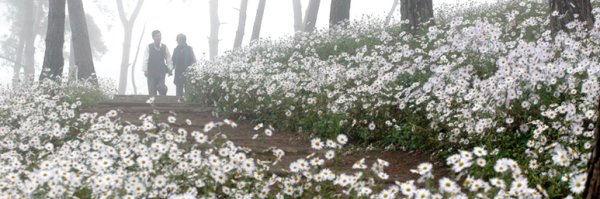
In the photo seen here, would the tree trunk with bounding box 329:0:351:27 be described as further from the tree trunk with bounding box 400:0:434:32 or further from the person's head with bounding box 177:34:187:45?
the tree trunk with bounding box 400:0:434:32

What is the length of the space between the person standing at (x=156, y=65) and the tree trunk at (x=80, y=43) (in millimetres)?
1825

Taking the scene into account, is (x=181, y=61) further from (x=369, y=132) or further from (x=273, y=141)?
(x=369, y=132)

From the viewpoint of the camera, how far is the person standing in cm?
1532

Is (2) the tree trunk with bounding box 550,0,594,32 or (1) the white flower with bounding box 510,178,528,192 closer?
(1) the white flower with bounding box 510,178,528,192

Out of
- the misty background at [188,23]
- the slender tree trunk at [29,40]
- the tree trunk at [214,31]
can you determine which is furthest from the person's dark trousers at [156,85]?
the misty background at [188,23]

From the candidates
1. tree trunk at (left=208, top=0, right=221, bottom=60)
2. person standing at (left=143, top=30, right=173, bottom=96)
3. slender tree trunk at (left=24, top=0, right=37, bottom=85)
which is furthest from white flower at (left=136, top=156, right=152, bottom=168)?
tree trunk at (left=208, top=0, right=221, bottom=60)

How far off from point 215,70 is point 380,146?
552 cm

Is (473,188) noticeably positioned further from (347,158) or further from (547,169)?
(347,158)

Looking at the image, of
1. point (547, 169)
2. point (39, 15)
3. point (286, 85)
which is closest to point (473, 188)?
point (547, 169)

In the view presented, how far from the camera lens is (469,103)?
6215 mm

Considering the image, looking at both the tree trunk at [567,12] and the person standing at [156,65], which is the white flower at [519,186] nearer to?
the tree trunk at [567,12]

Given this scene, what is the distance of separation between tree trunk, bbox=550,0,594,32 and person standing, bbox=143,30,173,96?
942cm

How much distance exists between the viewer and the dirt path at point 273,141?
662 cm

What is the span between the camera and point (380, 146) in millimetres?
7539
